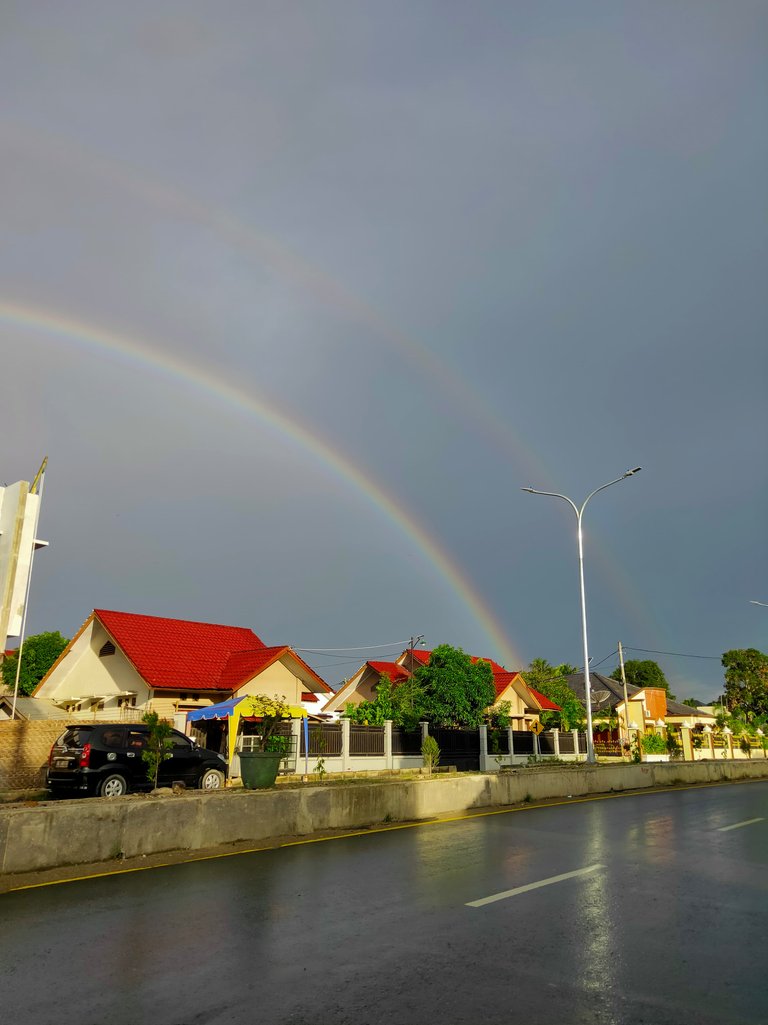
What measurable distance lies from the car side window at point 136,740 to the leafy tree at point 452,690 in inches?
832

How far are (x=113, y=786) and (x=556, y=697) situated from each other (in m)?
51.0

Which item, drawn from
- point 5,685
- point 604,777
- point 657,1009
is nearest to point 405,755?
point 604,777

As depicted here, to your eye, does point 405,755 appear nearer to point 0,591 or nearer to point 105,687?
point 105,687

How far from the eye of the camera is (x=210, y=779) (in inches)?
802

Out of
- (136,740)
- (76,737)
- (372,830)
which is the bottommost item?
(372,830)

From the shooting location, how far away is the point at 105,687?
36594 mm

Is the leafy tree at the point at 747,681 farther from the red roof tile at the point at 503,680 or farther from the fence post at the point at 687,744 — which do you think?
the red roof tile at the point at 503,680

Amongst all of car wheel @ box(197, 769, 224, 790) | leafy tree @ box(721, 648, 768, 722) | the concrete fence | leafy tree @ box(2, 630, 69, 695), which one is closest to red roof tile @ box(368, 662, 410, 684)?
the concrete fence

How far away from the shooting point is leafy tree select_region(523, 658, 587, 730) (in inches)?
2137

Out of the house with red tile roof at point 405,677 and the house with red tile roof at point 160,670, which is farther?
the house with red tile roof at point 405,677

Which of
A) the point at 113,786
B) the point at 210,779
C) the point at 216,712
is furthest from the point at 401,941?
the point at 216,712

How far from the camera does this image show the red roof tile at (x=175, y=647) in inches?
1328

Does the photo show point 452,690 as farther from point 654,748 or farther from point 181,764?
point 654,748

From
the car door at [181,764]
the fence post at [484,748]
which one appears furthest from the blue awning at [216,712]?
the fence post at [484,748]
